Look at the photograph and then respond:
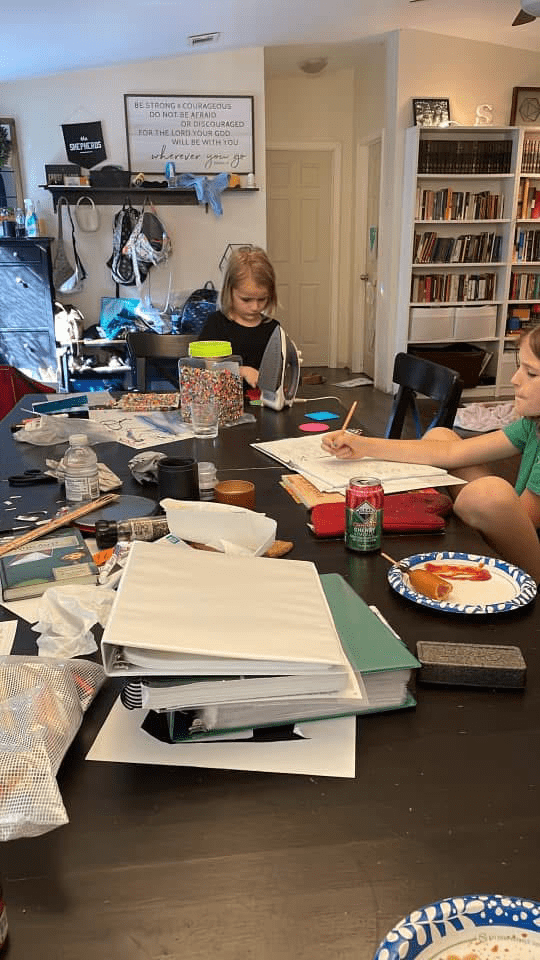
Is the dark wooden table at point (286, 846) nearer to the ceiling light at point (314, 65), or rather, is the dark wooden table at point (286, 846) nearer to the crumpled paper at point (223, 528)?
the crumpled paper at point (223, 528)

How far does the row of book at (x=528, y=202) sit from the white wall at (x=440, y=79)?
54 cm

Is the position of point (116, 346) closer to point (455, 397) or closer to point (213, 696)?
point (455, 397)

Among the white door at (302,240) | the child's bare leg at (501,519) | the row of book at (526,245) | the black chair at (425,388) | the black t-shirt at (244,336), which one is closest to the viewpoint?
the child's bare leg at (501,519)

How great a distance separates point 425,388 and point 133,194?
12.8 ft

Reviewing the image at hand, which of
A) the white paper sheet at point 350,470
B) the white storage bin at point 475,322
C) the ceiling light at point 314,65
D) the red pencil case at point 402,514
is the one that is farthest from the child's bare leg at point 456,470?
the ceiling light at point 314,65

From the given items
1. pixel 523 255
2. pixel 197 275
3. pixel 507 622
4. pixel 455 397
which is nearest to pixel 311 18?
pixel 197 275

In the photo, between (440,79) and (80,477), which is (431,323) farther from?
(80,477)

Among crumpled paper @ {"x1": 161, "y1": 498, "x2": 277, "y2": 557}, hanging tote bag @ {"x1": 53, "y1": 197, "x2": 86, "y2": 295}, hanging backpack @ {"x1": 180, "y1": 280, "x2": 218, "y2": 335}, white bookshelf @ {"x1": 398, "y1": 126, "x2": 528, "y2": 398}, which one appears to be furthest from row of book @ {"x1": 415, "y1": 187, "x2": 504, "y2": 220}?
crumpled paper @ {"x1": 161, "y1": 498, "x2": 277, "y2": 557}

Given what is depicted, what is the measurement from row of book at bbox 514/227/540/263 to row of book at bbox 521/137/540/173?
447 millimetres

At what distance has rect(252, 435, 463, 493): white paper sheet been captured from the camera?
1.54 metres

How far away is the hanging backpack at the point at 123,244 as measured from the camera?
545 cm

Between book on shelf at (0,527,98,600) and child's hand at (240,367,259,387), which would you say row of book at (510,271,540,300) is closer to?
child's hand at (240,367,259,387)

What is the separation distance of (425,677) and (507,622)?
0.21m

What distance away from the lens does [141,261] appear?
5492mm
